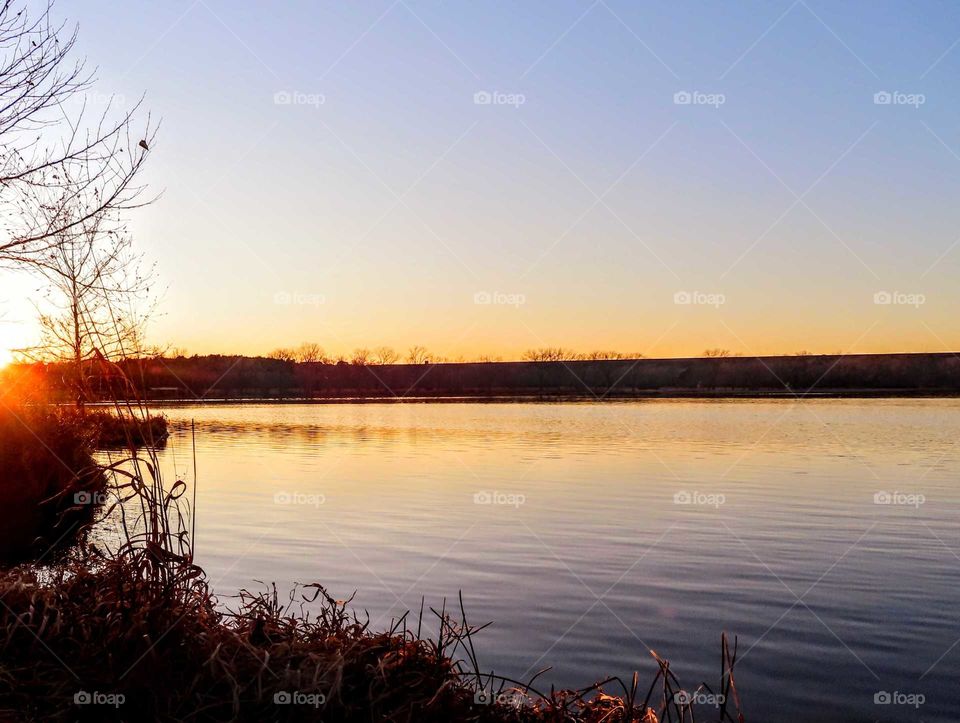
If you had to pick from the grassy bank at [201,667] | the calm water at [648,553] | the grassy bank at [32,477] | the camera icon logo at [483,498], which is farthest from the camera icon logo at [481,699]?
the camera icon logo at [483,498]

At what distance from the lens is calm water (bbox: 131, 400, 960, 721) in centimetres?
765

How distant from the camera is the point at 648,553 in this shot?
483 inches

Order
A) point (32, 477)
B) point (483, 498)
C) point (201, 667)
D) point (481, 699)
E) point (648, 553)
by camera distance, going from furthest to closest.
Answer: point (483, 498)
point (32, 477)
point (648, 553)
point (481, 699)
point (201, 667)

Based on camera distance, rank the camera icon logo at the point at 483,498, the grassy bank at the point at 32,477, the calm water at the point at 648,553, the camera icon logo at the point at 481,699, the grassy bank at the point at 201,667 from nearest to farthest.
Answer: the grassy bank at the point at 201,667
the camera icon logo at the point at 481,699
the calm water at the point at 648,553
the grassy bank at the point at 32,477
the camera icon logo at the point at 483,498

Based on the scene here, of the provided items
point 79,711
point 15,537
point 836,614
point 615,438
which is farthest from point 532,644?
point 615,438

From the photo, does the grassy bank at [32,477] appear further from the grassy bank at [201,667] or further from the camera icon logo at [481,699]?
the camera icon logo at [481,699]

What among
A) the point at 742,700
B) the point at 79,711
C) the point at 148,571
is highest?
the point at 148,571

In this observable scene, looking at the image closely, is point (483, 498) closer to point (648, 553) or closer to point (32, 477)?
point (648, 553)

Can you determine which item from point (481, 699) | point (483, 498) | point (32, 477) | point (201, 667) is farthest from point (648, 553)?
point (32, 477)

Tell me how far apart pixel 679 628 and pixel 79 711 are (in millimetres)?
5815

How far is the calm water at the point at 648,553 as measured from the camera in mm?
7652

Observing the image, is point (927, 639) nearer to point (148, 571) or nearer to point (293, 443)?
point (148, 571)

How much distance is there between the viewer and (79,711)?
4.53 m

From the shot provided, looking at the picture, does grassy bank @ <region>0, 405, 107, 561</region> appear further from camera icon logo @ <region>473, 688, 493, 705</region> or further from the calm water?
camera icon logo @ <region>473, 688, 493, 705</region>
